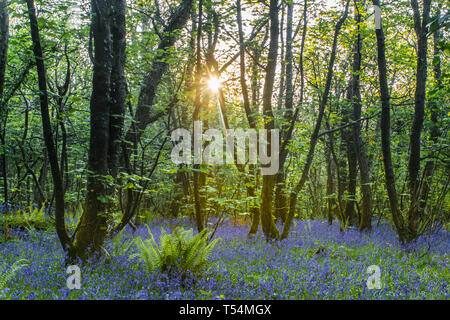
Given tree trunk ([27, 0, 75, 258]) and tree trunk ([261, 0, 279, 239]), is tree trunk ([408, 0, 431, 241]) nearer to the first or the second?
tree trunk ([261, 0, 279, 239])

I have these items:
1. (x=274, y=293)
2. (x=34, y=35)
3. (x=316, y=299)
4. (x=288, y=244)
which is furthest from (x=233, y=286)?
(x=34, y=35)

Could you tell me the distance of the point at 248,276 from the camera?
4332 millimetres

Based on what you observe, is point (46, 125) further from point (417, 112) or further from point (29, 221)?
point (417, 112)

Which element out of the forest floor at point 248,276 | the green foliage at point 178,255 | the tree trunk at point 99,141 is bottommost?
the forest floor at point 248,276

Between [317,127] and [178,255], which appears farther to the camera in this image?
[317,127]

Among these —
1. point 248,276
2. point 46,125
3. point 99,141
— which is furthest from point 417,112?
point 46,125

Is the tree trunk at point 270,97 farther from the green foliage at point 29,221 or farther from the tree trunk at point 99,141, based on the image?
the green foliage at point 29,221

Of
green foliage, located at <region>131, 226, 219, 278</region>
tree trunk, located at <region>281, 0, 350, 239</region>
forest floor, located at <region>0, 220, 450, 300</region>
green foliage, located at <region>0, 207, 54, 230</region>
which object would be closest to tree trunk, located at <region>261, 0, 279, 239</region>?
tree trunk, located at <region>281, 0, 350, 239</region>

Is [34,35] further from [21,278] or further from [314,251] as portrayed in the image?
[314,251]

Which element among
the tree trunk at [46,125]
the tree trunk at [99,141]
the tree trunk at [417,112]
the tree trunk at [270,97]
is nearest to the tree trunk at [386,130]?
the tree trunk at [417,112]

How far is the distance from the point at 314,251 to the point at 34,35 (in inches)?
243

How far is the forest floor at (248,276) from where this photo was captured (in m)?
3.61
